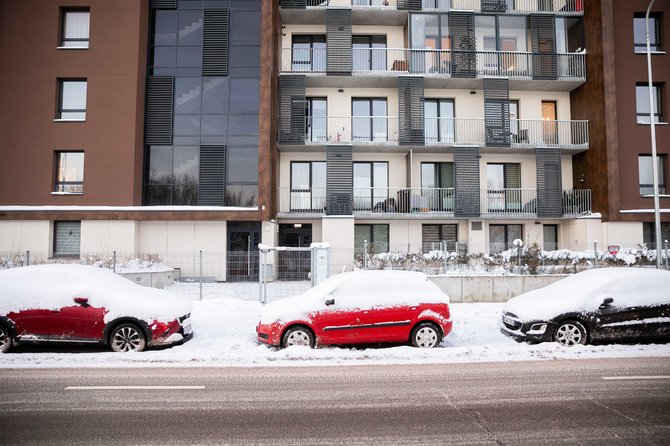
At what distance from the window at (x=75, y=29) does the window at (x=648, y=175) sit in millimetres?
27756

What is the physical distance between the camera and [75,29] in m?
20.0

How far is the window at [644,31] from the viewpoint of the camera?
21094 millimetres

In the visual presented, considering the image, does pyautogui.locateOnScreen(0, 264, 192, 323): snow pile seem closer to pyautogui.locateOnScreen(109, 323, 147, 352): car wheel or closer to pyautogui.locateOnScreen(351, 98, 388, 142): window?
pyautogui.locateOnScreen(109, 323, 147, 352): car wheel

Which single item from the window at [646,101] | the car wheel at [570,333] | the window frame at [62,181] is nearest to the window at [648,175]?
the window at [646,101]

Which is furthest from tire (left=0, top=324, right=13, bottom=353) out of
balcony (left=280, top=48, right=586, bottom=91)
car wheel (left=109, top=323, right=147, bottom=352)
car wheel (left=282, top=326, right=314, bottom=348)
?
balcony (left=280, top=48, right=586, bottom=91)

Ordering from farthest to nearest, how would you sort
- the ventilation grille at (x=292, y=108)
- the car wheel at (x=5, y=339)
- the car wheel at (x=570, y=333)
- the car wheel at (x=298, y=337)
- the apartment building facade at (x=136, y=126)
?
the ventilation grille at (x=292, y=108) → the apartment building facade at (x=136, y=126) → the car wheel at (x=570, y=333) → the car wheel at (x=298, y=337) → the car wheel at (x=5, y=339)

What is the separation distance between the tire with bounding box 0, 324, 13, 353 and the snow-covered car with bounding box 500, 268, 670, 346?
9.95 meters

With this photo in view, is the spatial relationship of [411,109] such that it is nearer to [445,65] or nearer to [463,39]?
[445,65]

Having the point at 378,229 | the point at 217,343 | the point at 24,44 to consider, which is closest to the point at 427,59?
the point at 378,229

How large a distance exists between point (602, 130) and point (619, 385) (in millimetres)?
18204

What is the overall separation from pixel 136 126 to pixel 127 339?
45.6ft

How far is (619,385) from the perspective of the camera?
5895mm

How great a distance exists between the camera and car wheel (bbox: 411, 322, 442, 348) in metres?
8.37

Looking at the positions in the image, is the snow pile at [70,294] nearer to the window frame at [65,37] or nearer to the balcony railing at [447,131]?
the balcony railing at [447,131]
